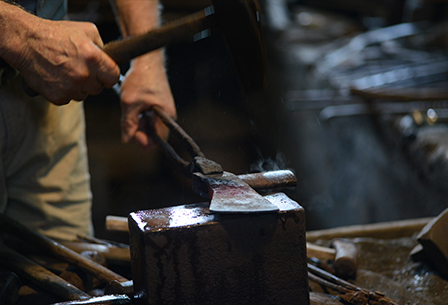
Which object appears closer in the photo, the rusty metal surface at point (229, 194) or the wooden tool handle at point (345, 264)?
the rusty metal surface at point (229, 194)

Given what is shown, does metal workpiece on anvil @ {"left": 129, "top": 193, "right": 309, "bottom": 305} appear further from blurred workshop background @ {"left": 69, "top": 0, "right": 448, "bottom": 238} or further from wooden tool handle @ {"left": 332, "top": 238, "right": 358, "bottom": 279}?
blurred workshop background @ {"left": 69, "top": 0, "right": 448, "bottom": 238}

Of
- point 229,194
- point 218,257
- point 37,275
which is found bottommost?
point 37,275

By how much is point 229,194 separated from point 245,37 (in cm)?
58

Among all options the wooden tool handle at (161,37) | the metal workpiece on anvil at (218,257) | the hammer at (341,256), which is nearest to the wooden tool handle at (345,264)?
the hammer at (341,256)

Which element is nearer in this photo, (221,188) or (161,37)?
(221,188)

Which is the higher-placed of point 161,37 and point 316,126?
point 161,37

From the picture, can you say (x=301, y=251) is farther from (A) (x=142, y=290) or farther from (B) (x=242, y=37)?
(B) (x=242, y=37)

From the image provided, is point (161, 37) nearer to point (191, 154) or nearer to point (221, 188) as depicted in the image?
point (191, 154)

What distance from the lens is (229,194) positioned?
1.05 meters

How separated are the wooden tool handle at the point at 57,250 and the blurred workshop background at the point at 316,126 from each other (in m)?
1.18

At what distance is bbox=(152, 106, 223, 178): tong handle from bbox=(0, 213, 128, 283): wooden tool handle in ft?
1.39

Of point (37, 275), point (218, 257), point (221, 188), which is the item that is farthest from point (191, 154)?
point (37, 275)

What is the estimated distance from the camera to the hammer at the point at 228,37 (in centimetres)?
133

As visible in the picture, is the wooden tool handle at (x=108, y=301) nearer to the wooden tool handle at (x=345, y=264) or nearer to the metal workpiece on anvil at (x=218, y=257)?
the metal workpiece on anvil at (x=218, y=257)
